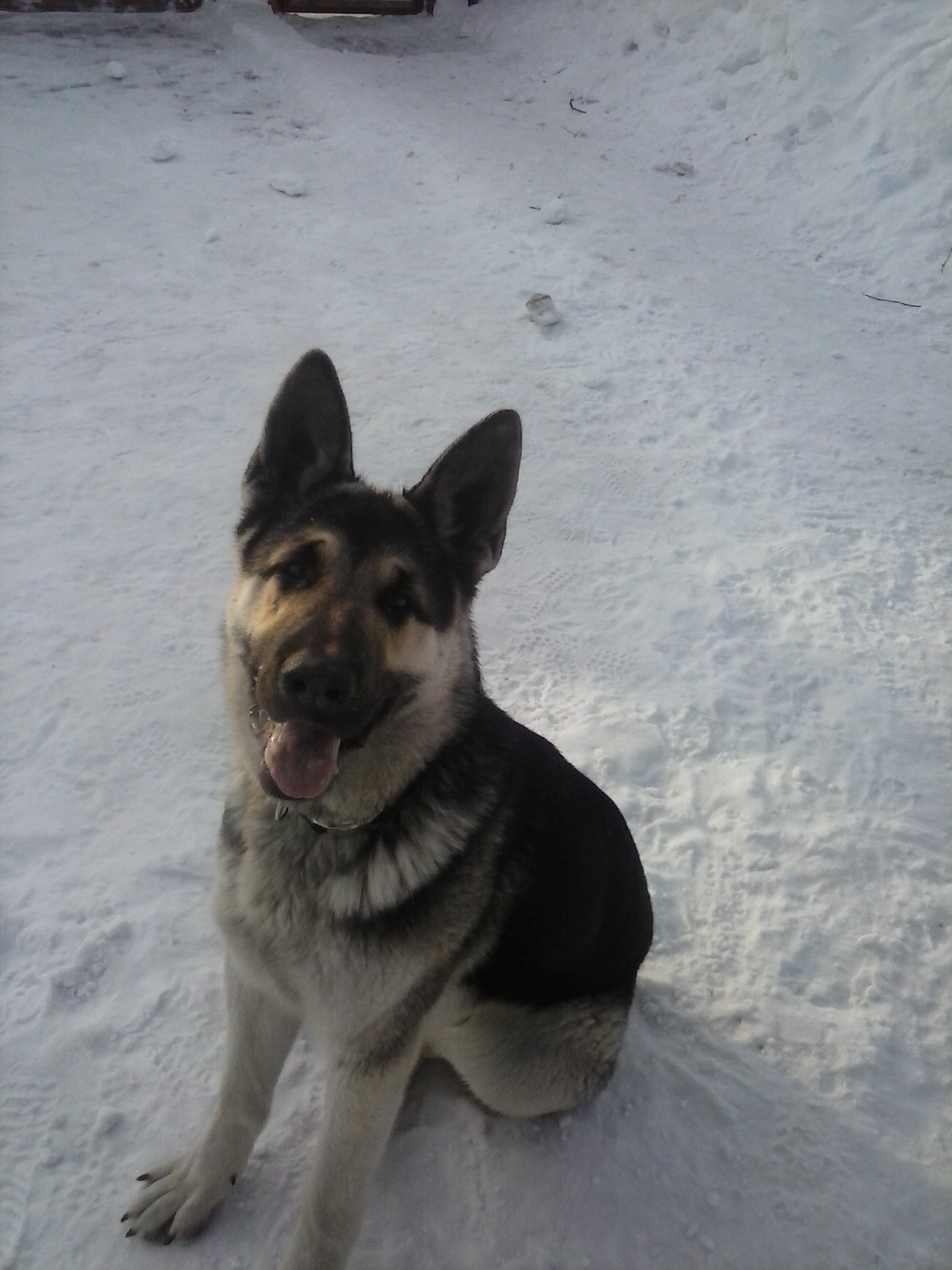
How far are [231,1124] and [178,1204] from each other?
1.04 ft

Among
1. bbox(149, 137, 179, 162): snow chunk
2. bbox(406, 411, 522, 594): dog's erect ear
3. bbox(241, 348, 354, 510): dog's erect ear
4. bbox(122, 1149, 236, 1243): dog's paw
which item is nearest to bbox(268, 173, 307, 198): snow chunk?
bbox(149, 137, 179, 162): snow chunk

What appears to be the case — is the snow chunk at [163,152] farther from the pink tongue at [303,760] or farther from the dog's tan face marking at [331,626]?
the pink tongue at [303,760]

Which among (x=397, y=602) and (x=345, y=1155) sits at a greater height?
(x=397, y=602)

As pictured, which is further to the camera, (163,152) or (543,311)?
(163,152)

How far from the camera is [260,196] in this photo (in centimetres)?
858

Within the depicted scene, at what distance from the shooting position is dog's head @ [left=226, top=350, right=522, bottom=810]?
2113mm

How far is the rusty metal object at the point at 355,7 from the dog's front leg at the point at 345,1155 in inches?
491

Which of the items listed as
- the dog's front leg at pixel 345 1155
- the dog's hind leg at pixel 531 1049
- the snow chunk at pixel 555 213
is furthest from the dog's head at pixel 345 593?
the snow chunk at pixel 555 213

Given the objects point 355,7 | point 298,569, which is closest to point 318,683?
point 298,569

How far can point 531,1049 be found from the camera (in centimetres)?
275

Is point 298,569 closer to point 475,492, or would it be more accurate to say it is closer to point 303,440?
point 303,440

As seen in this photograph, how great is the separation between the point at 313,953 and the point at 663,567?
380 cm

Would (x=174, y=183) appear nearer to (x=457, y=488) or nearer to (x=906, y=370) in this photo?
(x=906, y=370)

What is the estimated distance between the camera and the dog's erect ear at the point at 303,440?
244 centimetres
